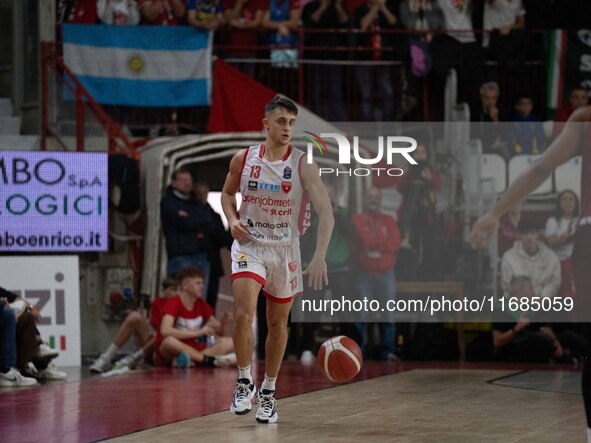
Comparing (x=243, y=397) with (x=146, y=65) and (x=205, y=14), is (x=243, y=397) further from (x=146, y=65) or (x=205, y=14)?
(x=205, y=14)

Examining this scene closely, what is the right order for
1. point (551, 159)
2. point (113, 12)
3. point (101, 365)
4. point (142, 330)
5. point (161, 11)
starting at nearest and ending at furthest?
point (551, 159) → point (101, 365) → point (142, 330) → point (113, 12) → point (161, 11)

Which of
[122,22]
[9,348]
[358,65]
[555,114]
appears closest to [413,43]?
[358,65]

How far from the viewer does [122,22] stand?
1602 centimetres

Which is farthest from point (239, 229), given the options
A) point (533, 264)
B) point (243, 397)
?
point (533, 264)

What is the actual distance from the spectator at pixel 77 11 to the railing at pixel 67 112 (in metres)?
0.74

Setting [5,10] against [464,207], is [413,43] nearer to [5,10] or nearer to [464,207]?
[464,207]

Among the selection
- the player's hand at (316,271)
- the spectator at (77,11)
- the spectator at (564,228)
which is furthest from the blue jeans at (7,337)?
the spectator at (564,228)

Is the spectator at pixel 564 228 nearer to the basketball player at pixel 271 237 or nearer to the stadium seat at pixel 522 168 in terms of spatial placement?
the stadium seat at pixel 522 168

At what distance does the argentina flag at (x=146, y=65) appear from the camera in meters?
15.8

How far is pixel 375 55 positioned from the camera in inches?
653

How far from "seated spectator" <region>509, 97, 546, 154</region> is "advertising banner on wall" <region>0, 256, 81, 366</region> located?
5.80 metres

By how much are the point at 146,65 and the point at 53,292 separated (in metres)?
3.98

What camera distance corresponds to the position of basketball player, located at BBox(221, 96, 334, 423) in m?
7.39

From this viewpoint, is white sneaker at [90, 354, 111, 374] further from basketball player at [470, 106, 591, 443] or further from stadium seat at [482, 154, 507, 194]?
basketball player at [470, 106, 591, 443]
